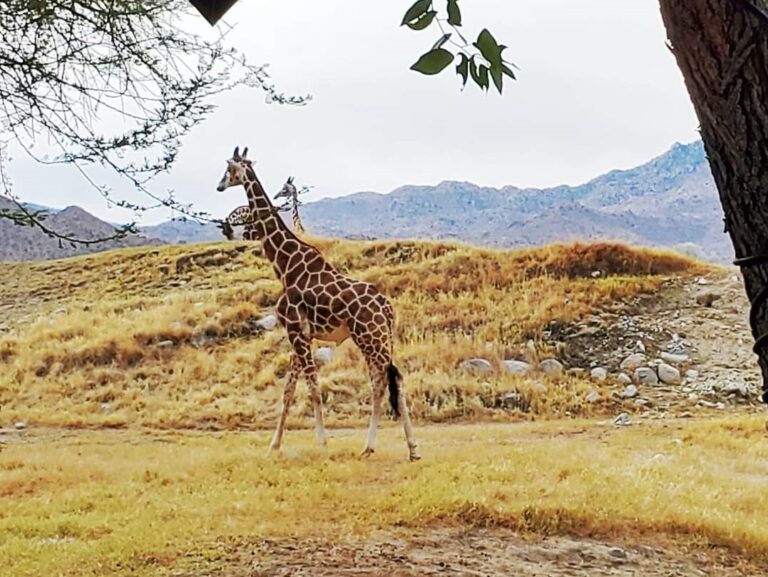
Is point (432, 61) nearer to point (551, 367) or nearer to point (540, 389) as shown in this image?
point (540, 389)

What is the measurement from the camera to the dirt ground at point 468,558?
220 cm

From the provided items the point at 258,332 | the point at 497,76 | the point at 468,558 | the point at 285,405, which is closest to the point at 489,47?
the point at 497,76

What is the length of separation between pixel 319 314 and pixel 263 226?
459 mm

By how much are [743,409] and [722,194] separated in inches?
188

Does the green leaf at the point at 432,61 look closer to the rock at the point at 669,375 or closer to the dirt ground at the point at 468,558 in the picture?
the dirt ground at the point at 468,558

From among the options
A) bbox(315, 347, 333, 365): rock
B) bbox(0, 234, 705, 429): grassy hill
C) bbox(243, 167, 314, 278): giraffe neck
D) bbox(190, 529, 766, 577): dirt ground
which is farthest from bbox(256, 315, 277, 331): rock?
bbox(190, 529, 766, 577): dirt ground

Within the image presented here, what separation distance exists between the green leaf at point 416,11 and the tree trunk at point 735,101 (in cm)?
15

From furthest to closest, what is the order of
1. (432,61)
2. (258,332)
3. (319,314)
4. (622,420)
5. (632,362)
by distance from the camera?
(258,332)
(632,362)
(622,420)
(319,314)
(432,61)

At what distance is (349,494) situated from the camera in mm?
2924

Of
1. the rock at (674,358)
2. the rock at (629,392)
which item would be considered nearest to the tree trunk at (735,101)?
the rock at (629,392)

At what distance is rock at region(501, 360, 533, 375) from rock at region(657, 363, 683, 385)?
2.49 ft

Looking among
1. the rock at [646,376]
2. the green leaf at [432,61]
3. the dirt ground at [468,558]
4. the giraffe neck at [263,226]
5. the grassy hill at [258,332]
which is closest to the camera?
the green leaf at [432,61]

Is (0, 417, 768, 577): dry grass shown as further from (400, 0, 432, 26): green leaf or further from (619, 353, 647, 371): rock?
(400, 0, 432, 26): green leaf

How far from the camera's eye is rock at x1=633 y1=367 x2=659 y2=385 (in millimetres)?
5339
